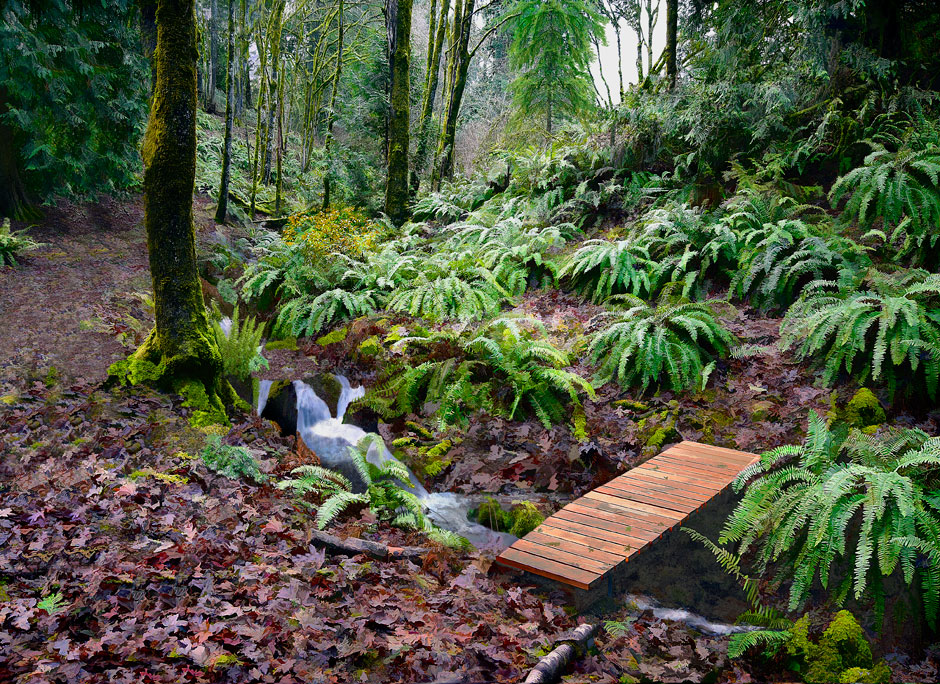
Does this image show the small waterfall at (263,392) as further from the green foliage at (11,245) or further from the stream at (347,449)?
the green foliage at (11,245)

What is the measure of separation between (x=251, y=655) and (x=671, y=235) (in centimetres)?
734

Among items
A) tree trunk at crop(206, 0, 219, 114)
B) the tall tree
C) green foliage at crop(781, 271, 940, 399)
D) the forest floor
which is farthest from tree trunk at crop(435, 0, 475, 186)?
tree trunk at crop(206, 0, 219, 114)

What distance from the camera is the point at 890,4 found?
8.34m

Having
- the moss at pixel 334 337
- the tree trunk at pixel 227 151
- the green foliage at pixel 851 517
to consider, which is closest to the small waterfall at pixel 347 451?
the moss at pixel 334 337

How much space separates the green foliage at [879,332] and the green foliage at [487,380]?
227 cm

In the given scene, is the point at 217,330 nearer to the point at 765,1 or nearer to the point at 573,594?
the point at 573,594

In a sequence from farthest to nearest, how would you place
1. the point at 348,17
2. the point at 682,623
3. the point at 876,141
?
the point at 348,17 → the point at 876,141 → the point at 682,623

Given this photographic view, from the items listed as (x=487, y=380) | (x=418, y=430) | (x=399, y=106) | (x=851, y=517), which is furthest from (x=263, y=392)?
(x=399, y=106)

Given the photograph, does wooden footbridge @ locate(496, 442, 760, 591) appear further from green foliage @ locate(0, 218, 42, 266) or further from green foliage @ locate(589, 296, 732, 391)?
green foliage @ locate(0, 218, 42, 266)

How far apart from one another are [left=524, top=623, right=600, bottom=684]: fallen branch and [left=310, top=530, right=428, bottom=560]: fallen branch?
1228 millimetres

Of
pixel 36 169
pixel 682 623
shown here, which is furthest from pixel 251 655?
pixel 36 169

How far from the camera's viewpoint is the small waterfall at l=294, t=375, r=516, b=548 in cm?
519

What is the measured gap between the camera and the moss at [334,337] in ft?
27.7

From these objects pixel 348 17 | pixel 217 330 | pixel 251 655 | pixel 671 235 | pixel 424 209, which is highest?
pixel 348 17
